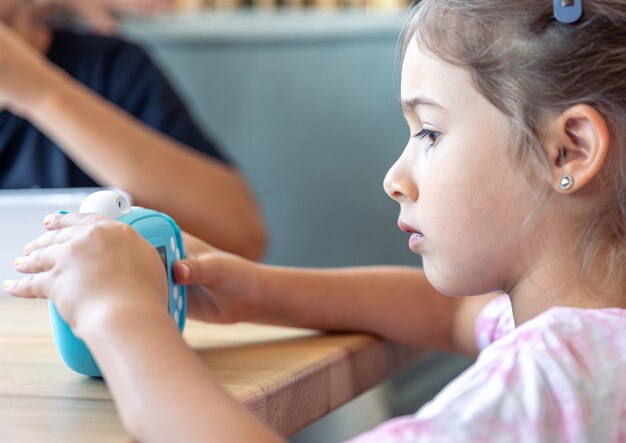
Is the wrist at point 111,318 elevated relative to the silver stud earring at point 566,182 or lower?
lower

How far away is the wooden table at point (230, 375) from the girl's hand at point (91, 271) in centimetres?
5

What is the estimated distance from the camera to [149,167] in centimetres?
130

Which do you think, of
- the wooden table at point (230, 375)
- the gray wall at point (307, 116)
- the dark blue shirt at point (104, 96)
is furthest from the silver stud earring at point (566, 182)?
the gray wall at point (307, 116)

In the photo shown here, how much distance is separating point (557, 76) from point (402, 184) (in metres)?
0.13

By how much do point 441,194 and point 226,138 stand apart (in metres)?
1.14

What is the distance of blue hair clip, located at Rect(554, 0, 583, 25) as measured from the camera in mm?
609

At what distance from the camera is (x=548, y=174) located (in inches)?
24.8

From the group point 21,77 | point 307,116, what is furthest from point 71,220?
point 307,116

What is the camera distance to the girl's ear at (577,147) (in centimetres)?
62

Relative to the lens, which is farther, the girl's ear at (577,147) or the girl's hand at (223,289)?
the girl's hand at (223,289)

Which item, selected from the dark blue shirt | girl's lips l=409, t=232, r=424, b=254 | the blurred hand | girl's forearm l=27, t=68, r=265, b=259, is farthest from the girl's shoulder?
the blurred hand

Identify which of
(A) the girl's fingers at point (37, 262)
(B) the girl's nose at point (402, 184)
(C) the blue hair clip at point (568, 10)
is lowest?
(A) the girl's fingers at point (37, 262)

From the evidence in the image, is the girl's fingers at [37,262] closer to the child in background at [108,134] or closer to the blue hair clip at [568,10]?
the blue hair clip at [568,10]

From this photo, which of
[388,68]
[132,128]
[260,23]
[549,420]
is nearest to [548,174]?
[549,420]
